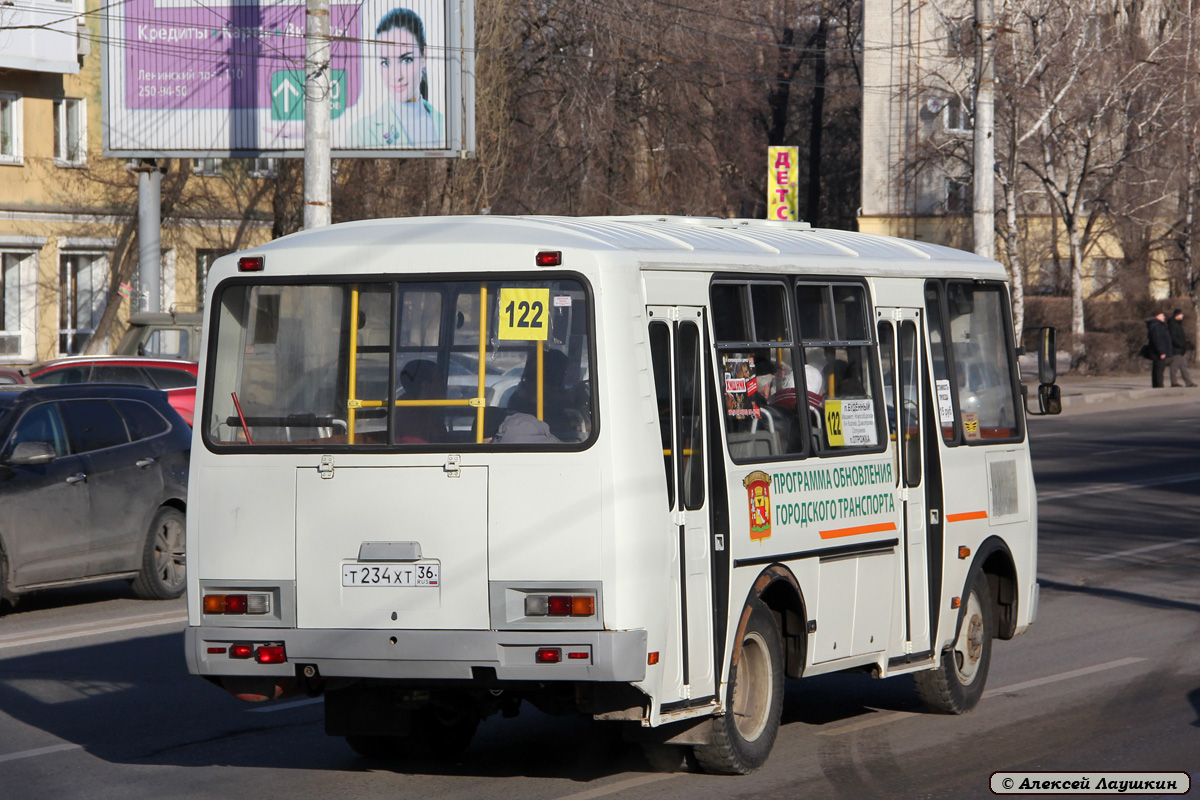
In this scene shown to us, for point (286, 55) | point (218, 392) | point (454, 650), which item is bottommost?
point (454, 650)

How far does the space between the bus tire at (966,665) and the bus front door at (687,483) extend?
2.20 m

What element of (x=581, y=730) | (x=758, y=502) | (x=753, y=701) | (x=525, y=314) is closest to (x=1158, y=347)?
(x=581, y=730)

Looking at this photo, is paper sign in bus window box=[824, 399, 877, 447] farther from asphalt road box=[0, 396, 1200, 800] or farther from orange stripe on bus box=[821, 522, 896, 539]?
asphalt road box=[0, 396, 1200, 800]

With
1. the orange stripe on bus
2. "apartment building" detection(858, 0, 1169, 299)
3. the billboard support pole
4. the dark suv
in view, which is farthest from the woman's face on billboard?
the orange stripe on bus

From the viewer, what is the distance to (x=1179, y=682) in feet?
30.2

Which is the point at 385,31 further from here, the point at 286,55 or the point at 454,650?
the point at 454,650

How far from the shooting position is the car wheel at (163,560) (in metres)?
12.3

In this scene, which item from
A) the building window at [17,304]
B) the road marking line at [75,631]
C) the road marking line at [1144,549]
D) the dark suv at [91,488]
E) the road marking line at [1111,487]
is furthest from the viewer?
the building window at [17,304]

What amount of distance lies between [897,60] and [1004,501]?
154ft

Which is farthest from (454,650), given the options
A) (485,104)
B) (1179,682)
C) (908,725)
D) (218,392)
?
(485,104)

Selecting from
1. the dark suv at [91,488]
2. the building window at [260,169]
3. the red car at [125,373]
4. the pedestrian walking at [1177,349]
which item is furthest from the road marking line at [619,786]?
the building window at [260,169]

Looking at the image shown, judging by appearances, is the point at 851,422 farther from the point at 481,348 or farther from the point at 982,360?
the point at 481,348

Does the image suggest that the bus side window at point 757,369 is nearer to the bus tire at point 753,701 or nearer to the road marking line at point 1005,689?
the bus tire at point 753,701

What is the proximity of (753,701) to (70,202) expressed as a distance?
107 ft
